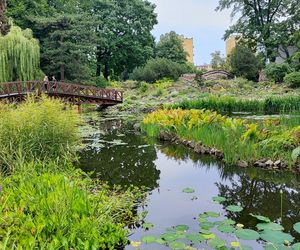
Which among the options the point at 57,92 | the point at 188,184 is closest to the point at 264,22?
the point at 57,92

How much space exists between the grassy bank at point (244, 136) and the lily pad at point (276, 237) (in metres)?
2.71

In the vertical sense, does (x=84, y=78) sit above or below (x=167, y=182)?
above

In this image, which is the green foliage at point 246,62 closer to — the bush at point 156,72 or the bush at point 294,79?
the bush at point 156,72

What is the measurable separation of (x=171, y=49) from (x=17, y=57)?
19.1 metres

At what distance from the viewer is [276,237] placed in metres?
2.71

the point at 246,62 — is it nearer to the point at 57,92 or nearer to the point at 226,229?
the point at 57,92

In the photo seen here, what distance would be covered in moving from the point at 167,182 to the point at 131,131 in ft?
19.3

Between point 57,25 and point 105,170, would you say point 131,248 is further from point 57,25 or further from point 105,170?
point 57,25

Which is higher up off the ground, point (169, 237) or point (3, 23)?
point (3, 23)

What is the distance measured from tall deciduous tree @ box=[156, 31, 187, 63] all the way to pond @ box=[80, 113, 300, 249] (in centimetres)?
2663

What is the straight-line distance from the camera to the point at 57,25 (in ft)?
67.7

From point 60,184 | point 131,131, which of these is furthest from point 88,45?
point 60,184

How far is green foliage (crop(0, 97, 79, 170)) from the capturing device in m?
4.94

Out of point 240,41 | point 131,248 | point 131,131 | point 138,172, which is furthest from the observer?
point 240,41
